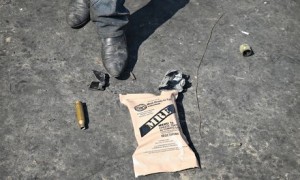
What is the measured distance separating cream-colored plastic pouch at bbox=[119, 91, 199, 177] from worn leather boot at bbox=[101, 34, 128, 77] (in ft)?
0.85

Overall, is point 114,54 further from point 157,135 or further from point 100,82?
point 157,135

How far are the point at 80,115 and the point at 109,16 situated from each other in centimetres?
86

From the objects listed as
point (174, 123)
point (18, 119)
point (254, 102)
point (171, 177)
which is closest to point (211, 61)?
point (254, 102)

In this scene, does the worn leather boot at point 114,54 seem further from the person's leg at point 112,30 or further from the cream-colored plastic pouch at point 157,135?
the cream-colored plastic pouch at point 157,135

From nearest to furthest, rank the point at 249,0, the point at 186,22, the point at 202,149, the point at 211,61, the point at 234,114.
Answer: the point at 202,149, the point at 234,114, the point at 211,61, the point at 186,22, the point at 249,0

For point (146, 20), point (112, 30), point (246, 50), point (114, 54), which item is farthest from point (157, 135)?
point (146, 20)

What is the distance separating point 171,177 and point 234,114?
0.82 metres

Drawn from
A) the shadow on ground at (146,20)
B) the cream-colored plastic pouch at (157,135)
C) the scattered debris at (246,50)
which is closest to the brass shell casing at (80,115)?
the cream-colored plastic pouch at (157,135)

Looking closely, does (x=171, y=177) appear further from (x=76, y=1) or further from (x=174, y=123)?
(x=76, y=1)

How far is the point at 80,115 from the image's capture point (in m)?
3.18

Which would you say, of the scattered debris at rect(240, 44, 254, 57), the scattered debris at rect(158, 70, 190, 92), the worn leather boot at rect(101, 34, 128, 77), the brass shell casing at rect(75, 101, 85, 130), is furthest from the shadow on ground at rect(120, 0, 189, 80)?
the scattered debris at rect(240, 44, 254, 57)

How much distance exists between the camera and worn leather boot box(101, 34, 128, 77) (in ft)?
11.5

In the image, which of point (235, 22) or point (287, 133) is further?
point (235, 22)

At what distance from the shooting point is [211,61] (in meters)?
3.77
